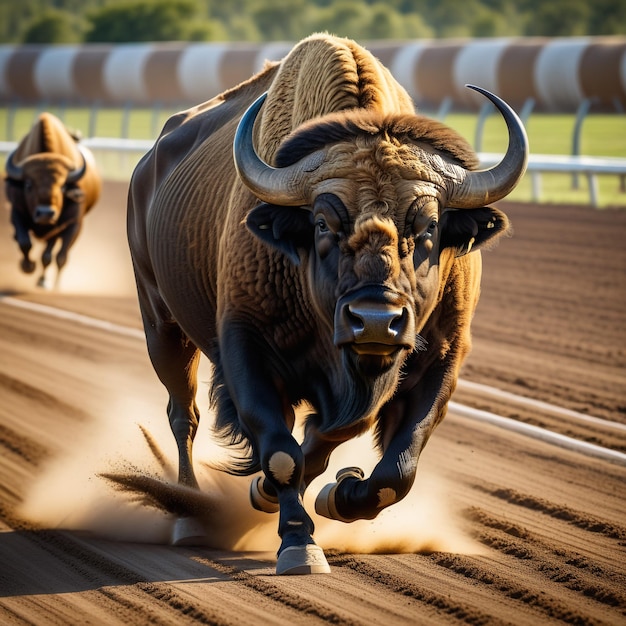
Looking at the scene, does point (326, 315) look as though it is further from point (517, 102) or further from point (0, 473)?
point (517, 102)

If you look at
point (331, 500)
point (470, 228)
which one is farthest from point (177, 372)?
point (470, 228)

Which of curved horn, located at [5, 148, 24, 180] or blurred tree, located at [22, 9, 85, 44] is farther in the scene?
blurred tree, located at [22, 9, 85, 44]

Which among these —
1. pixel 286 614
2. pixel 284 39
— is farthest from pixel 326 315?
pixel 284 39

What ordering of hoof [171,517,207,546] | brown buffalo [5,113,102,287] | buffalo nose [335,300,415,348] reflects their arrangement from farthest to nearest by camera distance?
brown buffalo [5,113,102,287]
hoof [171,517,207,546]
buffalo nose [335,300,415,348]

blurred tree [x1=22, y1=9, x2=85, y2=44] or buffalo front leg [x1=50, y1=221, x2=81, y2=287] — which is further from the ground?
blurred tree [x1=22, y1=9, x2=85, y2=44]

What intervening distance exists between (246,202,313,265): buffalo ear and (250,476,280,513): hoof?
45.4 inches

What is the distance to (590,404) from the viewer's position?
339 inches

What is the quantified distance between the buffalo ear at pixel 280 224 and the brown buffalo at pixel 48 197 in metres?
10.4

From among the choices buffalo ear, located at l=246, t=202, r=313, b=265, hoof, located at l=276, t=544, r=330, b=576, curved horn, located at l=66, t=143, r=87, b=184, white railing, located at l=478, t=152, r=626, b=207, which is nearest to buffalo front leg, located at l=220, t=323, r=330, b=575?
hoof, located at l=276, t=544, r=330, b=576

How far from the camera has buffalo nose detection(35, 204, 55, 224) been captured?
15.2 m

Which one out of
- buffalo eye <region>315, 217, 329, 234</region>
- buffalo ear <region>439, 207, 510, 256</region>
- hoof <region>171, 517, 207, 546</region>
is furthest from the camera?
hoof <region>171, 517, 207, 546</region>

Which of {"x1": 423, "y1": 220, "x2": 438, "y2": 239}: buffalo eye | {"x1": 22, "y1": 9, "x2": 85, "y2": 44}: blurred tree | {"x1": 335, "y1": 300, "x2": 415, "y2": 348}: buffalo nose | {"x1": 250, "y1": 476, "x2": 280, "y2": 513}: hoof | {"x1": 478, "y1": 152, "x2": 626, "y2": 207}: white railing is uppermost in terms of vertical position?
{"x1": 22, "y1": 9, "x2": 85, "y2": 44}: blurred tree

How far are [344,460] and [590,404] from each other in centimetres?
234

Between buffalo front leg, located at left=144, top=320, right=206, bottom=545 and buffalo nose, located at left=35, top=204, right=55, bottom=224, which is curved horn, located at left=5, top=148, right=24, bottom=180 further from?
buffalo front leg, located at left=144, top=320, right=206, bottom=545
